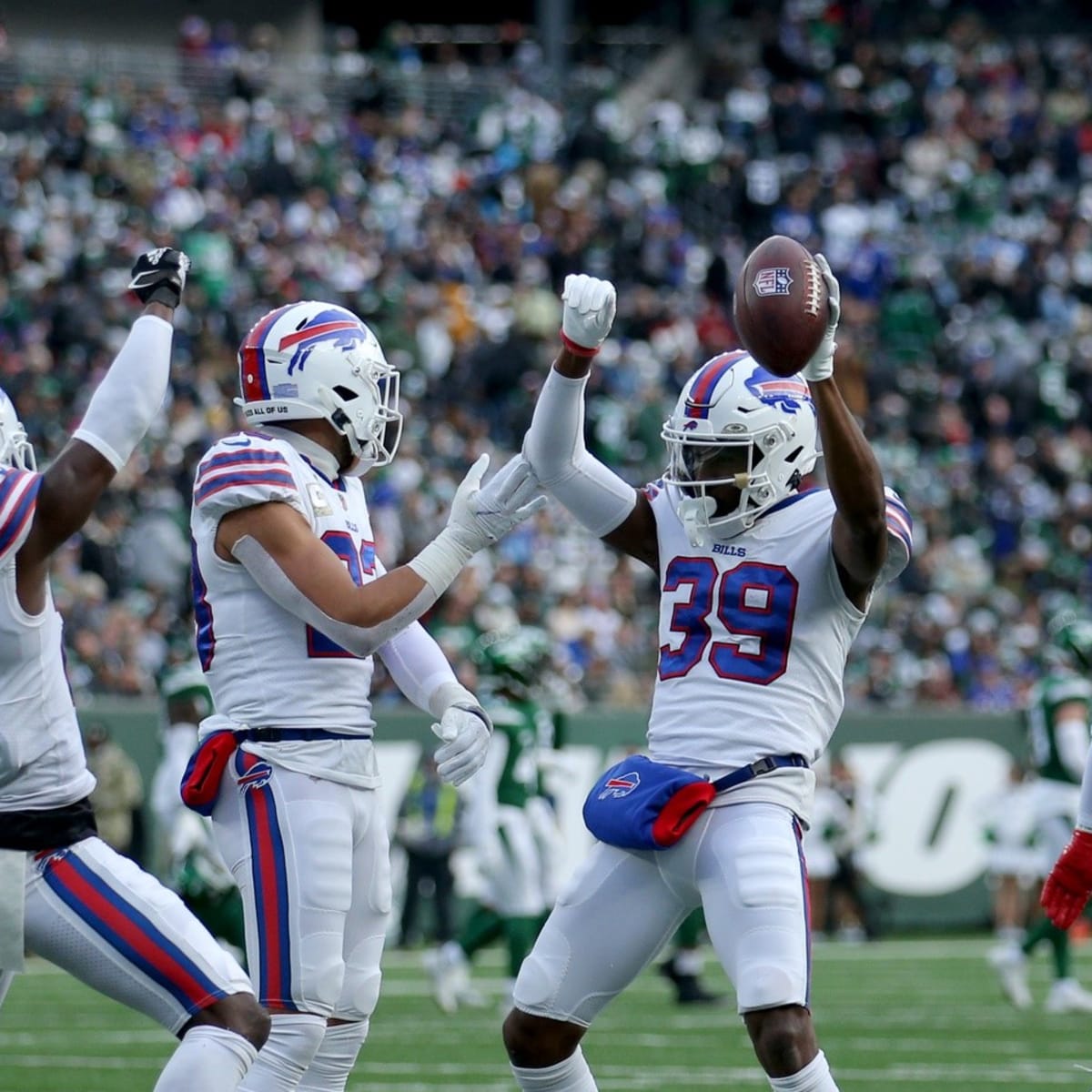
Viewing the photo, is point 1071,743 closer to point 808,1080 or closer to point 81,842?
point 808,1080

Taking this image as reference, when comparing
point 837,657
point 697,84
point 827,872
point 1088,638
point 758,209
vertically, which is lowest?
point 827,872

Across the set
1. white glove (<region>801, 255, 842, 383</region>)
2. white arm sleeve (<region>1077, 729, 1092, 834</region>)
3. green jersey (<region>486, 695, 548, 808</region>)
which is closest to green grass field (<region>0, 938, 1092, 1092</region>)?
green jersey (<region>486, 695, 548, 808</region>)

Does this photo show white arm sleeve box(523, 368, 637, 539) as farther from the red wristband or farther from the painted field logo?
the painted field logo

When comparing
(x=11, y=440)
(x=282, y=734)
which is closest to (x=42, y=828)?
(x=282, y=734)

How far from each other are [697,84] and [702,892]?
20570 mm

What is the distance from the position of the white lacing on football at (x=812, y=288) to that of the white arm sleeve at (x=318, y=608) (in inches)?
38.2

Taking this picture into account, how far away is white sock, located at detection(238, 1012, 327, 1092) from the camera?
4637 mm

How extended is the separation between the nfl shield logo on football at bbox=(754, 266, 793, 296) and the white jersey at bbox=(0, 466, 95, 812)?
152 cm

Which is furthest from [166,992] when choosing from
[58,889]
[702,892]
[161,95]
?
[161,95]

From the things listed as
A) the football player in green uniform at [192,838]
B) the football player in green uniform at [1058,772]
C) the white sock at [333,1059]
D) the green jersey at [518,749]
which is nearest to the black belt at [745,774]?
the white sock at [333,1059]

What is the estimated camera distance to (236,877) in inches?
191

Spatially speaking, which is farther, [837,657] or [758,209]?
[758,209]

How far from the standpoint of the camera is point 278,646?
487 cm

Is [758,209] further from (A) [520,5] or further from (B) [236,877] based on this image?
(B) [236,877]
